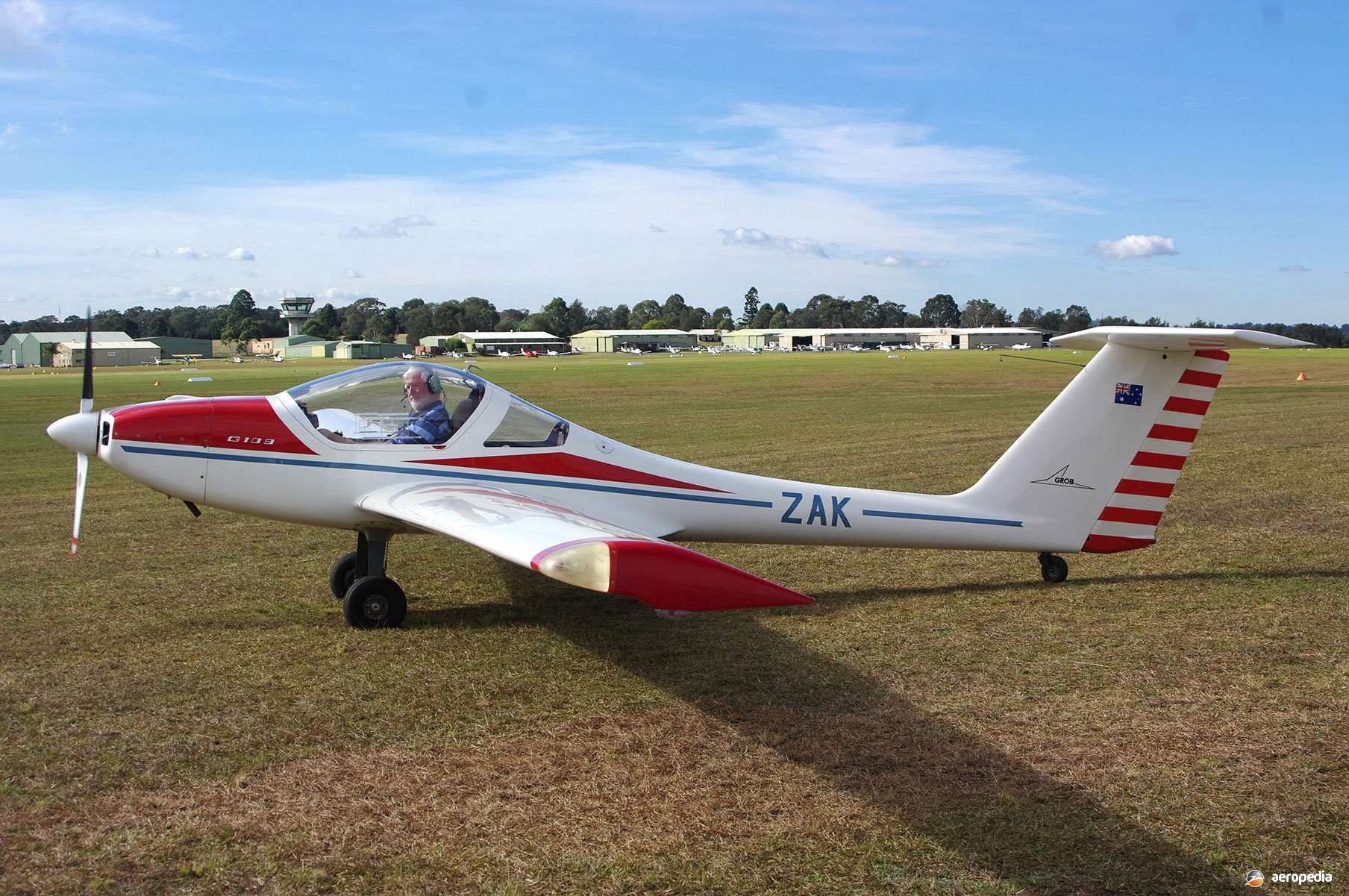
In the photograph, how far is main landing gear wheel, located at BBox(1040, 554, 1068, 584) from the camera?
8430 millimetres

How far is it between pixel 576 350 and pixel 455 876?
511 feet

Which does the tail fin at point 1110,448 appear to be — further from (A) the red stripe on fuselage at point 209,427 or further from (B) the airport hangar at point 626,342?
(B) the airport hangar at point 626,342

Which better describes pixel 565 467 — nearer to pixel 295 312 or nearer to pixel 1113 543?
pixel 1113 543

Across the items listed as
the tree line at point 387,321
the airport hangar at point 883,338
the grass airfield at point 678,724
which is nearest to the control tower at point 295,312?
the tree line at point 387,321

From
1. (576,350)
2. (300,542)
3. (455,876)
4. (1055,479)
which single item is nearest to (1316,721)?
(1055,479)

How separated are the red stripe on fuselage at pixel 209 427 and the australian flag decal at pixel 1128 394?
641 centimetres

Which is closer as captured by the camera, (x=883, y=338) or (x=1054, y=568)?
(x=1054, y=568)

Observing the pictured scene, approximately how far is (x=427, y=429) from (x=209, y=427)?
1569 millimetres

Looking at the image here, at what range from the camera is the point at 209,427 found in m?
7.19

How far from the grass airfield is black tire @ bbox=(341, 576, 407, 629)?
16cm

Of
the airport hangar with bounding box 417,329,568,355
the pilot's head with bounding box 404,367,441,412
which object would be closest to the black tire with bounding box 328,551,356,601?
the pilot's head with bounding box 404,367,441,412

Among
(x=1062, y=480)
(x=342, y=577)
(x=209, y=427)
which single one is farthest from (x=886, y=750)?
(x=209, y=427)

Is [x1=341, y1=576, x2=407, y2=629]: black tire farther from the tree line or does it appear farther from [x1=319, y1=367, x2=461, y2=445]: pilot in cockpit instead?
the tree line

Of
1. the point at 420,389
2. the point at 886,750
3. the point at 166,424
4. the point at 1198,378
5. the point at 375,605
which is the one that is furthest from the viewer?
the point at 1198,378
